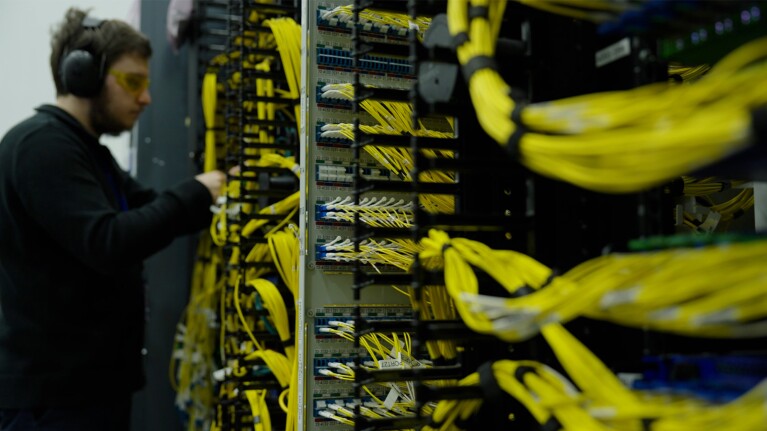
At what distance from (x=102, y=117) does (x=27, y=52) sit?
63.8 inches

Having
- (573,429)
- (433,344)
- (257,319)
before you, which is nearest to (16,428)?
(257,319)

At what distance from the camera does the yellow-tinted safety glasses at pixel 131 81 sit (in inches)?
95.9

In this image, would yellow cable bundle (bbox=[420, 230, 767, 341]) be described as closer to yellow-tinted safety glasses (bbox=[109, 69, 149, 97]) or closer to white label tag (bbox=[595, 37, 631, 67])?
white label tag (bbox=[595, 37, 631, 67])

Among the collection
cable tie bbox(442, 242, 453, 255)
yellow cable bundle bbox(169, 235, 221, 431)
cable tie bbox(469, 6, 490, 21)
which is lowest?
yellow cable bundle bbox(169, 235, 221, 431)

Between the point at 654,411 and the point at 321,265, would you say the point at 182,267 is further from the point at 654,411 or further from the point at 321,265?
the point at 654,411

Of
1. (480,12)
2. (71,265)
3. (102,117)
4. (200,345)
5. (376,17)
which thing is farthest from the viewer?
(200,345)

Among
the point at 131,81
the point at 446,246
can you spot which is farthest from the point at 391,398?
the point at 131,81

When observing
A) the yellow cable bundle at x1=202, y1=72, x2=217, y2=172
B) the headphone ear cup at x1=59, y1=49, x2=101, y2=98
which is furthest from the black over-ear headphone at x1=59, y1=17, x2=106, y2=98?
the yellow cable bundle at x1=202, y1=72, x2=217, y2=172

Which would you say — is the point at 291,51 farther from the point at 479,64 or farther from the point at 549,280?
the point at 549,280

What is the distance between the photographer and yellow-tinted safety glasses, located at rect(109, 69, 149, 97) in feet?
7.99

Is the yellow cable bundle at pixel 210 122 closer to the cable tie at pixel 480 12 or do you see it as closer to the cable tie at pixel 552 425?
the cable tie at pixel 480 12

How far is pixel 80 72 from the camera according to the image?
7.63ft

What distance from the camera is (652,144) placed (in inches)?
26.3

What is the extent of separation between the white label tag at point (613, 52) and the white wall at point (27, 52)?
3.08 m
